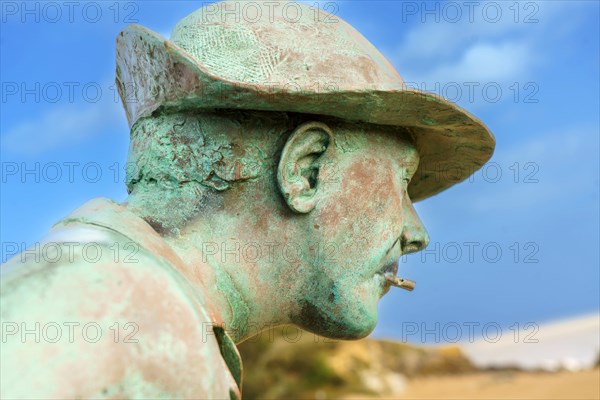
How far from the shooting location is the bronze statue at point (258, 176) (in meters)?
3.60

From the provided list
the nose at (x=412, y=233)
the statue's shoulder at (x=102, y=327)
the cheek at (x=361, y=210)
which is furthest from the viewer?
the nose at (x=412, y=233)

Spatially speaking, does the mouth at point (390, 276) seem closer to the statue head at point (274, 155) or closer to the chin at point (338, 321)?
the statue head at point (274, 155)

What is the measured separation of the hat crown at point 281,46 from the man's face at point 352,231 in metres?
0.27

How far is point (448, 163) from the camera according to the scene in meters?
4.94

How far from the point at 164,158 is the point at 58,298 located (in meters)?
0.94

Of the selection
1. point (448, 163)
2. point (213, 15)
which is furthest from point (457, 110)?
point (213, 15)

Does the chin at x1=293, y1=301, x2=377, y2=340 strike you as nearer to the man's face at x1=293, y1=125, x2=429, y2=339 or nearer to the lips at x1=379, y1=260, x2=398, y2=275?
the man's face at x1=293, y1=125, x2=429, y2=339

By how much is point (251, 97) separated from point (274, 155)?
0.33m

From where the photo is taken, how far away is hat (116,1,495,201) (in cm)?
380

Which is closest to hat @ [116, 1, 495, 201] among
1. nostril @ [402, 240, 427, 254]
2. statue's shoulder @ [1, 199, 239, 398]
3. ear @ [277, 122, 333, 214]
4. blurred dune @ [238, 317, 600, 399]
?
ear @ [277, 122, 333, 214]

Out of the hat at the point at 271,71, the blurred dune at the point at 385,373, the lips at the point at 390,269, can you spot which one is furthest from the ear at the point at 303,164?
the blurred dune at the point at 385,373

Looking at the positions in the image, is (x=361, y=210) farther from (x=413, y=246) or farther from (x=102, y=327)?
(x=102, y=327)

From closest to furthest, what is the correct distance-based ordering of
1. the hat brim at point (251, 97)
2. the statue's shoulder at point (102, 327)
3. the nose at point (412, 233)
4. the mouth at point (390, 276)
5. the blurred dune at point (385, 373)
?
the statue's shoulder at point (102, 327), the hat brim at point (251, 97), the mouth at point (390, 276), the nose at point (412, 233), the blurred dune at point (385, 373)

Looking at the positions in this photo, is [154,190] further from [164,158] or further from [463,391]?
[463,391]
